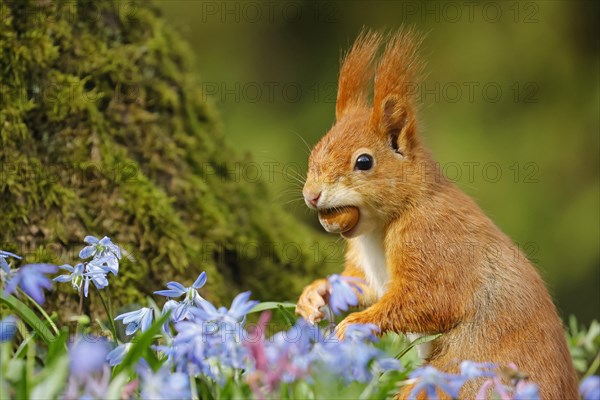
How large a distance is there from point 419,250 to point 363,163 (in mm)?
290

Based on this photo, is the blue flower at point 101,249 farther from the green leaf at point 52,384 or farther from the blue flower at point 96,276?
the green leaf at point 52,384

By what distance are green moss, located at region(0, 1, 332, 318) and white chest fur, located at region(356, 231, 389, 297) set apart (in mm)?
672

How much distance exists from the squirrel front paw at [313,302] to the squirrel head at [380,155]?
0.76 ft

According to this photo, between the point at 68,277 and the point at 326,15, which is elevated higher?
the point at 326,15

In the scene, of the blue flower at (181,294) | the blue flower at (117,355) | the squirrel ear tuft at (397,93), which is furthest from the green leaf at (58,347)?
the squirrel ear tuft at (397,93)

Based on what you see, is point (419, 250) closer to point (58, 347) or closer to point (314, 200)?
point (314, 200)

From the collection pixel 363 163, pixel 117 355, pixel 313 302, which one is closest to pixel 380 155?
pixel 363 163

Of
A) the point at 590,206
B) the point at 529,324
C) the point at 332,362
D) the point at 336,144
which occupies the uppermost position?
the point at 336,144

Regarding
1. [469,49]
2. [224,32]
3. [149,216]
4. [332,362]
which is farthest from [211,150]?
[224,32]

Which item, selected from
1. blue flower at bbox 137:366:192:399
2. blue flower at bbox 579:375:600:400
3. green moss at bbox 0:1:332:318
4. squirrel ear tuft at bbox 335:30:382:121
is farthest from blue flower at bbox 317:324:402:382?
green moss at bbox 0:1:332:318

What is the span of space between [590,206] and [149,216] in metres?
3.54

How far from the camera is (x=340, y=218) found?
2.35 metres

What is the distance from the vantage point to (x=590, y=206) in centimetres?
552

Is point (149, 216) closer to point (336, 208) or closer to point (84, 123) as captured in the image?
point (84, 123)
